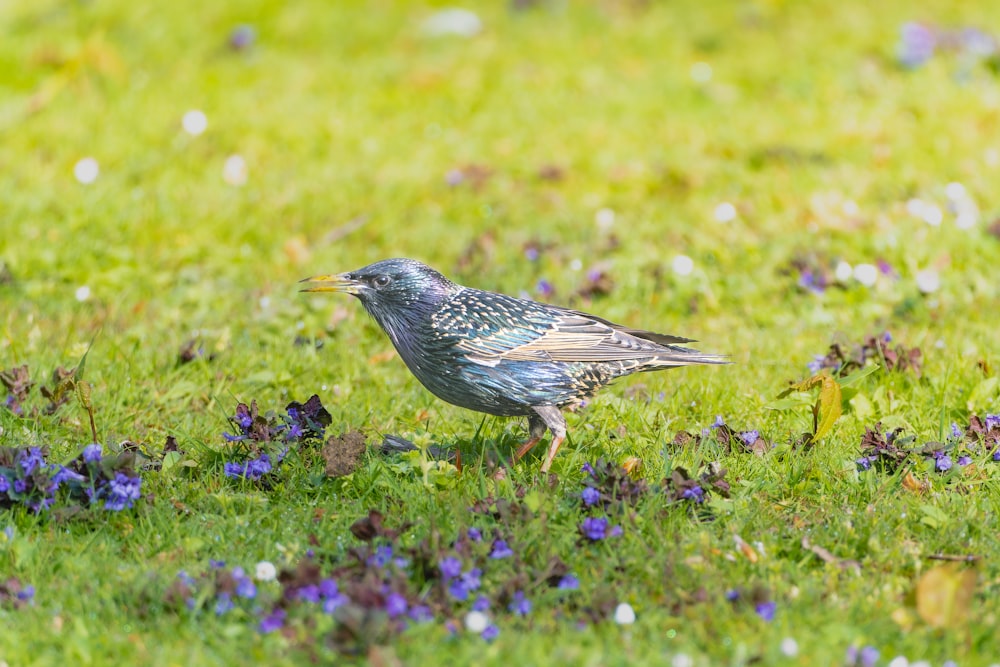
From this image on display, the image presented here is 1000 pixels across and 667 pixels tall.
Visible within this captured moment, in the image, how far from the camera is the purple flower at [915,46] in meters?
11.2

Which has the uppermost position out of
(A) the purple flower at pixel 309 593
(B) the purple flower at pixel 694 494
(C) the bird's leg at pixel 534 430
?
(A) the purple flower at pixel 309 593

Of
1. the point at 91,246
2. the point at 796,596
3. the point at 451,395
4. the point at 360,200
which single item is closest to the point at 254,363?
the point at 451,395

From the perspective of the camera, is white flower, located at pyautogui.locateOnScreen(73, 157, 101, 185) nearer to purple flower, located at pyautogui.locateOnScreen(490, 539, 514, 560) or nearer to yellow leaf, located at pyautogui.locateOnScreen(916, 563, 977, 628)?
purple flower, located at pyautogui.locateOnScreen(490, 539, 514, 560)

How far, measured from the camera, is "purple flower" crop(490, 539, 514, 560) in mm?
4207

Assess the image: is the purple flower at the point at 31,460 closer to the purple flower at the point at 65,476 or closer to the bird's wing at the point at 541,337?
the purple flower at the point at 65,476

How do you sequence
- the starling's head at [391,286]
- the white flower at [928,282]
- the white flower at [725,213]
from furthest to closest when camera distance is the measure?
the white flower at [725,213] < the white flower at [928,282] < the starling's head at [391,286]

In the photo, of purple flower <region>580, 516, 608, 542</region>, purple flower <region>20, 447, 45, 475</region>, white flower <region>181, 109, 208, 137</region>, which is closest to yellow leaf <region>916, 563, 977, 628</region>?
purple flower <region>580, 516, 608, 542</region>

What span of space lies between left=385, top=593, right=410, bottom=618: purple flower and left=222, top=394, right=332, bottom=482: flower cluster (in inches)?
49.4

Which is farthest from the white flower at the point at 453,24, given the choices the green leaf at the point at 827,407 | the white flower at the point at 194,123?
the green leaf at the point at 827,407

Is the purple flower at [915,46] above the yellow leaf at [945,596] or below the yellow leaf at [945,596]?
below

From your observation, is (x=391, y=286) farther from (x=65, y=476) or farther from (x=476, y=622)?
(x=476, y=622)

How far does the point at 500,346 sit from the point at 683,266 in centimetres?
290

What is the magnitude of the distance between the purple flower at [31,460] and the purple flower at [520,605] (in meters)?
1.98

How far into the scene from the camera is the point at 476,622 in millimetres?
3857
